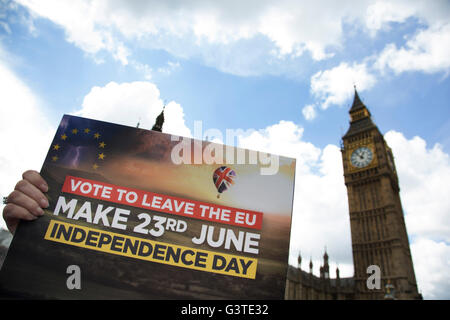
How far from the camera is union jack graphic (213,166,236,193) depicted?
5.51 metres

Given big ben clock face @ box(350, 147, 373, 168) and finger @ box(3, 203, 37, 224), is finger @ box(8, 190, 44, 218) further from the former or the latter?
big ben clock face @ box(350, 147, 373, 168)

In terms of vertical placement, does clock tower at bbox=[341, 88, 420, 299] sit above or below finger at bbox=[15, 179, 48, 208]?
above

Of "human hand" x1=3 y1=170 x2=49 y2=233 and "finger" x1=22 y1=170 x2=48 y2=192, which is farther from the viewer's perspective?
"finger" x1=22 y1=170 x2=48 y2=192

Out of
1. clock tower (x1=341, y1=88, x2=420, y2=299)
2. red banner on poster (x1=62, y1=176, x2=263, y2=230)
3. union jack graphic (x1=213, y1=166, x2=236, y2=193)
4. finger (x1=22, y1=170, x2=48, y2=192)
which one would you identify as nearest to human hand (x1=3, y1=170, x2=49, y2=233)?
finger (x1=22, y1=170, x2=48, y2=192)

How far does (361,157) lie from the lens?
60719 mm

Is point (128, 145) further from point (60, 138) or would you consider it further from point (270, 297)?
point (270, 297)

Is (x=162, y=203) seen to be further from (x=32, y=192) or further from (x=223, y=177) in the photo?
(x=32, y=192)

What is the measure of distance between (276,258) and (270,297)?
0.68 m

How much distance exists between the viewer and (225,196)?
5.42 m

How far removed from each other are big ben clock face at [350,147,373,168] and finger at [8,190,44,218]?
64.6 meters

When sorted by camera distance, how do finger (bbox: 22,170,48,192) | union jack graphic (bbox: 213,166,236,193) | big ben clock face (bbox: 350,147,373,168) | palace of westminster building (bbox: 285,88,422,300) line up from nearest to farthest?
finger (bbox: 22,170,48,192) → union jack graphic (bbox: 213,166,236,193) → palace of westminster building (bbox: 285,88,422,300) → big ben clock face (bbox: 350,147,373,168)
